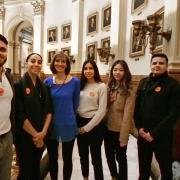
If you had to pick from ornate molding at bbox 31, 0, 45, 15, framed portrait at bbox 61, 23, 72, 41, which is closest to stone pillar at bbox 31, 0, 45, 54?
ornate molding at bbox 31, 0, 45, 15

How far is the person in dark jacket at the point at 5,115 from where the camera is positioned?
8.20 ft

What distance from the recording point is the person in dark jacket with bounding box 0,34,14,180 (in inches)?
98.4

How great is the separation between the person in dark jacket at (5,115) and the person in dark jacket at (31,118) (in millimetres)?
290

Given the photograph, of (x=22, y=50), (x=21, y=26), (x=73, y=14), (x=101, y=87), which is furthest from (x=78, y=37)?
(x=22, y=50)

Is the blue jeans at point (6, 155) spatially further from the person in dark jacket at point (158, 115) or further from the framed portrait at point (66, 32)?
the framed portrait at point (66, 32)

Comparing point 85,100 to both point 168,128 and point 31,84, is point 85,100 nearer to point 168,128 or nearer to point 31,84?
point 31,84

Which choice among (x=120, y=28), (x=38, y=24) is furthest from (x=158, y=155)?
(x=38, y=24)

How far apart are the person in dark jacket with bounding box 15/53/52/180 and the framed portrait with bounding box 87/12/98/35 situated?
8.20 meters

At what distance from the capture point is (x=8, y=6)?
16406 millimetres

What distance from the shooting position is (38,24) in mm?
14992

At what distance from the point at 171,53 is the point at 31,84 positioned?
282cm

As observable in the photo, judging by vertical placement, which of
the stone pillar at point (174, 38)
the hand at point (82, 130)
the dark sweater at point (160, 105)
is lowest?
the hand at point (82, 130)

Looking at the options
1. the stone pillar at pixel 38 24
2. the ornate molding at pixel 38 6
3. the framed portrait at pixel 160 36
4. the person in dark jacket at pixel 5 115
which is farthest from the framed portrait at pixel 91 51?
the person in dark jacket at pixel 5 115

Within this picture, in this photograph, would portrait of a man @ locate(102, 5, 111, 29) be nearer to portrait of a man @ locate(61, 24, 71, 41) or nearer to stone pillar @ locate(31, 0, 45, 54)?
portrait of a man @ locate(61, 24, 71, 41)
